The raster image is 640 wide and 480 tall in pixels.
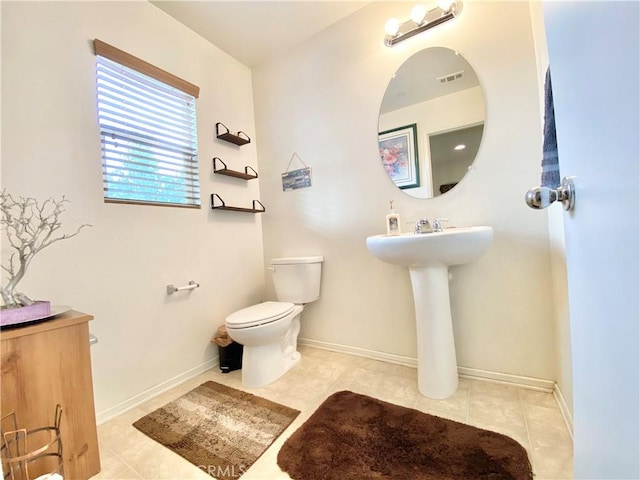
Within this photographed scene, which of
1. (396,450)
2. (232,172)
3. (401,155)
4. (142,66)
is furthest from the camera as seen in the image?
(232,172)

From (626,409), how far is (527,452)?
37.2 inches

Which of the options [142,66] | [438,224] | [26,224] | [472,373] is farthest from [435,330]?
[142,66]

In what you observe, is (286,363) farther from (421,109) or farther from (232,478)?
(421,109)

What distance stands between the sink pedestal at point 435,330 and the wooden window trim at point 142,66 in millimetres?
1853

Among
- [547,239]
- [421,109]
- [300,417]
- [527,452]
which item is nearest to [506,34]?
[421,109]

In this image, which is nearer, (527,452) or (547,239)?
(527,452)

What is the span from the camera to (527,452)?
39.1 inches

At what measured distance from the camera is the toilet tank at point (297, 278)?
1.89 meters

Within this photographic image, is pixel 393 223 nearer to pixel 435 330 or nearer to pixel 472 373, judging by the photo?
pixel 435 330

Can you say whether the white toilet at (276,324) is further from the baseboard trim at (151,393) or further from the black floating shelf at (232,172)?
the black floating shelf at (232,172)

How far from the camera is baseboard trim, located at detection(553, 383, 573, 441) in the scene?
3.51 ft

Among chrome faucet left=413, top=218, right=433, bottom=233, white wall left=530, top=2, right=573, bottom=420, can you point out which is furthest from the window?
white wall left=530, top=2, right=573, bottom=420

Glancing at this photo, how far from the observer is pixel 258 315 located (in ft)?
5.07

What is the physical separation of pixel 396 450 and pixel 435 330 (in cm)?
56
